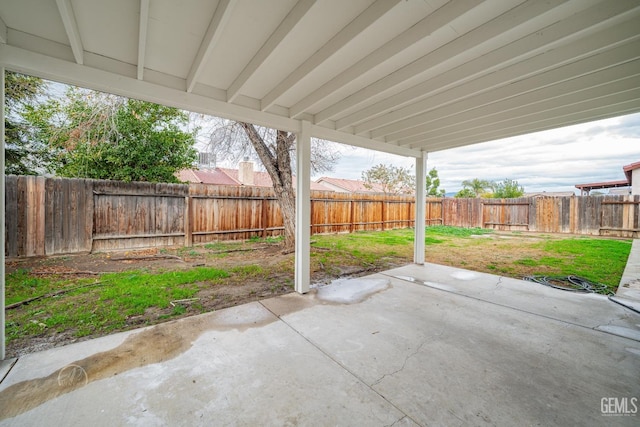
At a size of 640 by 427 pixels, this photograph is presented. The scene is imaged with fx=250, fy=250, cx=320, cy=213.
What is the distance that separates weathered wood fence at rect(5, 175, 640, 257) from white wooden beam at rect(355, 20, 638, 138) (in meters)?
5.56

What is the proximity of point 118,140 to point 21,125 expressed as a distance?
1859mm

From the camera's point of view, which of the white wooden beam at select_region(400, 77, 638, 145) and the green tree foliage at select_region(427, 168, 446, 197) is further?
the green tree foliage at select_region(427, 168, 446, 197)

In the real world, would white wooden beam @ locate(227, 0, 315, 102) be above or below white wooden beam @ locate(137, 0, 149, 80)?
above

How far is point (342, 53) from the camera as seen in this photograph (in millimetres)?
2221

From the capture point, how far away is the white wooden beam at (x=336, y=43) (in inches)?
66.4

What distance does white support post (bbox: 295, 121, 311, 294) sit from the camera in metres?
3.66

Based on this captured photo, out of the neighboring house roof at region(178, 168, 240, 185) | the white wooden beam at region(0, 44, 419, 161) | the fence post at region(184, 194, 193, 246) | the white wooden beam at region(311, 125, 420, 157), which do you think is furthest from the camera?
the neighboring house roof at region(178, 168, 240, 185)

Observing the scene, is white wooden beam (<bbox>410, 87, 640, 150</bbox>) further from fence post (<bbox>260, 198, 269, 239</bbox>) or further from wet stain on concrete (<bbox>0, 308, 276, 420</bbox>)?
fence post (<bbox>260, 198, 269, 239</bbox>)

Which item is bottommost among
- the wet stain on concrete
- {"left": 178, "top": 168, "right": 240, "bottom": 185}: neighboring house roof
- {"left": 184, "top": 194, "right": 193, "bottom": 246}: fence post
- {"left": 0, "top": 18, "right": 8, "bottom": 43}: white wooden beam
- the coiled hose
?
the wet stain on concrete

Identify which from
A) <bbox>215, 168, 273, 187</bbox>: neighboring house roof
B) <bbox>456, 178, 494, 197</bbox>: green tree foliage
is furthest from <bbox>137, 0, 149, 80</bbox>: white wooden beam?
<bbox>456, 178, 494, 197</bbox>: green tree foliage

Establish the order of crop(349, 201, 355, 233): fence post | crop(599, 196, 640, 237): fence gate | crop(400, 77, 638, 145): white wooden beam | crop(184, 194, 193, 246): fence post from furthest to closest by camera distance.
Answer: crop(349, 201, 355, 233): fence post, crop(599, 196, 640, 237): fence gate, crop(184, 194, 193, 246): fence post, crop(400, 77, 638, 145): white wooden beam

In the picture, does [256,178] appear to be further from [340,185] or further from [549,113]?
[549,113]

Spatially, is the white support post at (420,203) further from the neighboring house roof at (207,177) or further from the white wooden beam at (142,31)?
the neighboring house roof at (207,177)

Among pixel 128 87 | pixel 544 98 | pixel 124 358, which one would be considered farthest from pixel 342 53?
pixel 124 358
